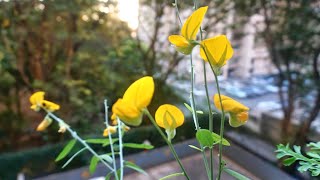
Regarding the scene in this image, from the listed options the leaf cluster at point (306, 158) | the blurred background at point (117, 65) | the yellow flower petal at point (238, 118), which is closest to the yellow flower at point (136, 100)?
the yellow flower petal at point (238, 118)

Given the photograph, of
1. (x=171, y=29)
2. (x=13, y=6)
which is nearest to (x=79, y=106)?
(x=13, y=6)

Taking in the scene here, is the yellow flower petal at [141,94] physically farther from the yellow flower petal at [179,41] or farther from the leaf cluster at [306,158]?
the leaf cluster at [306,158]

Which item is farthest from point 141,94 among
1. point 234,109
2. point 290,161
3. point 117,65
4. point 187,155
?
point 117,65

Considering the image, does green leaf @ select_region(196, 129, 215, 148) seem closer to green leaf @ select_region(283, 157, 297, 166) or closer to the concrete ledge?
green leaf @ select_region(283, 157, 297, 166)

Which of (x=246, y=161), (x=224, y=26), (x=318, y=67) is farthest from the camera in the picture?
(x=224, y=26)

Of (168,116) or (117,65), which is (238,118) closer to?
(168,116)

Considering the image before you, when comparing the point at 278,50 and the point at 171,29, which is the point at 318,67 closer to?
the point at 278,50
